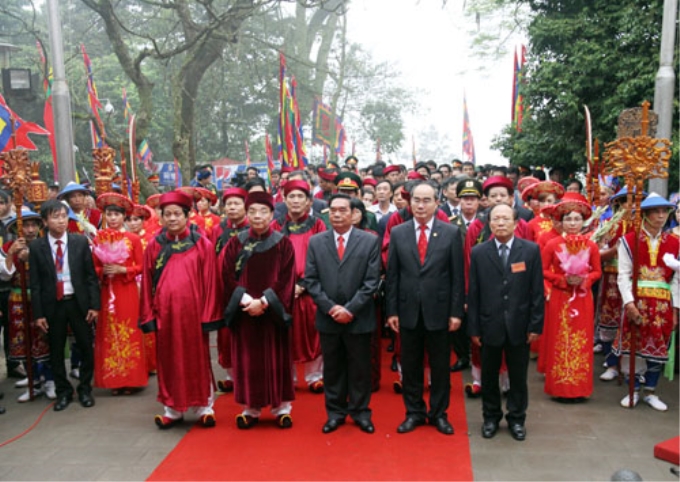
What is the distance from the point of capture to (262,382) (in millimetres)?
4977

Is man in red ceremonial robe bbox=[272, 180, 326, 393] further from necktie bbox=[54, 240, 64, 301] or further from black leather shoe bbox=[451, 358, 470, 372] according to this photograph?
necktie bbox=[54, 240, 64, 301]

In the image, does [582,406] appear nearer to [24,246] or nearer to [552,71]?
[24,246]

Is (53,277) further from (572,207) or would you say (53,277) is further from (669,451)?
(669,451)

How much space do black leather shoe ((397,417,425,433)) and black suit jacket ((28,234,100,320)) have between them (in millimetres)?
2996

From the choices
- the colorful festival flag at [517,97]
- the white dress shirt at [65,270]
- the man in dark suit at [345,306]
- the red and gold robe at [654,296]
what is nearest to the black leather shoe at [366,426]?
the man in dark suit at [345,306]

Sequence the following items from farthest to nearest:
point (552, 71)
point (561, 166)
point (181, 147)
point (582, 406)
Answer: point (181, 147)
point (561, 166)
point (552, 71)
point (582, 406)

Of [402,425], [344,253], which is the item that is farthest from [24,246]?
[402,425]

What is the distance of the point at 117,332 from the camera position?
598 cm

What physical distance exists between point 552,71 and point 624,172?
181 inches

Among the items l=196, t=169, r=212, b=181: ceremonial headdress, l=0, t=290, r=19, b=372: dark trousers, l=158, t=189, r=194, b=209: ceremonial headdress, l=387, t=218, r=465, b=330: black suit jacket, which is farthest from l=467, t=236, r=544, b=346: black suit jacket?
l=196, t=169, r=212, b=181: ceremonial headdress

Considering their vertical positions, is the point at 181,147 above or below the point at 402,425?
above

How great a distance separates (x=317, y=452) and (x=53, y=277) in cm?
294

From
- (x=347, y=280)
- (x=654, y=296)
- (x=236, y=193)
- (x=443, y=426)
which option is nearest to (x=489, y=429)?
(x=443, y=426)

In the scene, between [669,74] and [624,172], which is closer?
[624,172]
